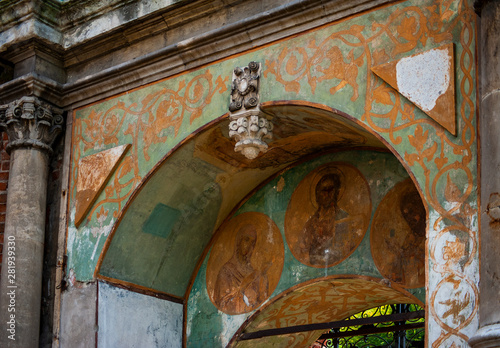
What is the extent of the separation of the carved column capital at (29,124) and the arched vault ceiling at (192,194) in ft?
3.57

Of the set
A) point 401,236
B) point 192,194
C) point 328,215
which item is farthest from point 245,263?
point 401,236

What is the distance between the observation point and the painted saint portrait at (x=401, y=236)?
6734 millimetres

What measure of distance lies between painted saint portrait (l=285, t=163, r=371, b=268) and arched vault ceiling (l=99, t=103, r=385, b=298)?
24 centimetres

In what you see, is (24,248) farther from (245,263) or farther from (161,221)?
(245,263)

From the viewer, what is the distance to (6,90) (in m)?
7.86

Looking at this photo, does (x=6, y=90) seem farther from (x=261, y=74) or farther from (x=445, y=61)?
(x=445, y=61)

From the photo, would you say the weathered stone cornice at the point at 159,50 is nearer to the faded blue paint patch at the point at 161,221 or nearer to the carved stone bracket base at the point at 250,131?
the carved stone bracket base at the point at 250,131

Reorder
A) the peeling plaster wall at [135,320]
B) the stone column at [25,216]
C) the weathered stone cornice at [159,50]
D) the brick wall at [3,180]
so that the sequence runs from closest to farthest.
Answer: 1. the weathered stone cornice at [159,50]
2. the peeling plaster wall at [135,320]
3. the stone column at [25,216]
4. the brick wall at [3,180]

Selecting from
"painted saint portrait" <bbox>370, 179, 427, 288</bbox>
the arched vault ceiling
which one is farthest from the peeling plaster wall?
"painted saint portrait" <bbox>370, 179, 427, 288</bbox>

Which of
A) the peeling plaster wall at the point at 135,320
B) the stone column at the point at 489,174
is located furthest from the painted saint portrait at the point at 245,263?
the stone column at the point at 489,174

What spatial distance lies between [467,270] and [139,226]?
295 centimetres

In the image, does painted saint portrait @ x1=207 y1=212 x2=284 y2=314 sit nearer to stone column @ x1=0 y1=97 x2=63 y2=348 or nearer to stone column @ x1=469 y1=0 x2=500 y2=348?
stone column @ x1=0 y1=97 x2=63 y2=348

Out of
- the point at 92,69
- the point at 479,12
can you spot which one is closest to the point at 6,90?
the point at 92,69

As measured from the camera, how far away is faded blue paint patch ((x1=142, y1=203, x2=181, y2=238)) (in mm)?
7332
